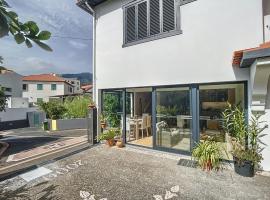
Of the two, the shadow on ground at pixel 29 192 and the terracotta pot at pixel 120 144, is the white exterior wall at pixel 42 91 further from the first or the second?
the shadow on ground at pixel 29 192

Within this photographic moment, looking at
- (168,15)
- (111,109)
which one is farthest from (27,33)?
(111,109)

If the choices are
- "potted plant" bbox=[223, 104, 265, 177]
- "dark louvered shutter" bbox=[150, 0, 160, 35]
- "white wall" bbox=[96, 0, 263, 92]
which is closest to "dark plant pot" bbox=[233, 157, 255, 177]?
"potted plant" bbox=[223, 104, 265, 177]

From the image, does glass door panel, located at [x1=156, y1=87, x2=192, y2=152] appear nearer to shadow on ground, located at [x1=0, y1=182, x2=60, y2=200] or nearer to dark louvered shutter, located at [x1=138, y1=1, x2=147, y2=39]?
dark louvered shutter, located at [x1=138, y1=1, x2=147, y2=39]

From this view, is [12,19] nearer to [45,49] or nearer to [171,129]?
[45,49]

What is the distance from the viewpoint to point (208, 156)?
6789 mm

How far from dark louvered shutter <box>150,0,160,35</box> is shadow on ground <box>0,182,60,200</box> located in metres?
7.20

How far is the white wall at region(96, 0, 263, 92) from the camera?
666 cm

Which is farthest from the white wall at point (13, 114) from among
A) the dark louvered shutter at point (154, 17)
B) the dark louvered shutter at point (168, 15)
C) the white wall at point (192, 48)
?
the dark louvered shutter at point (168, 15)

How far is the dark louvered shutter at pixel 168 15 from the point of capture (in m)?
8.17

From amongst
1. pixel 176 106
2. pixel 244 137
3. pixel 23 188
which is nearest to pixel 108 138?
pixel 176 106

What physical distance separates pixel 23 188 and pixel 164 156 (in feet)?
17.0

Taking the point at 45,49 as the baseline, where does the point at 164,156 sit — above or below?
below

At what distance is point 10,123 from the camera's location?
77.7 ft

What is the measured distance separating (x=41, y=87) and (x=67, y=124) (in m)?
36.7
